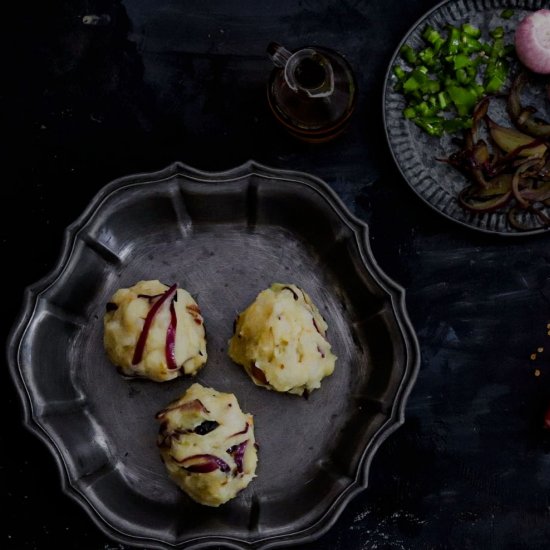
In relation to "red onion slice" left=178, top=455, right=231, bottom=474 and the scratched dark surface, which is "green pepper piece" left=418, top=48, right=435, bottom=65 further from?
"red onion slice" left=178, top=455, right=231, bottom=474

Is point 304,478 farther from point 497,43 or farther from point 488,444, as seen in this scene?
point 497,43

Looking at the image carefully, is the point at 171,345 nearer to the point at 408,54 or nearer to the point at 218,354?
the point at 218,354

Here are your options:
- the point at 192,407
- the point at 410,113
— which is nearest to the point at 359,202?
the point at 410,113

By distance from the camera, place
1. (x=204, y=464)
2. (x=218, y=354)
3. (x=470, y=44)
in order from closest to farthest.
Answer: (x=204, y=464)
(x=218, y=354)
(x=470, y=44)

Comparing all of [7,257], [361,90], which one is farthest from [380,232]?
[7,257]

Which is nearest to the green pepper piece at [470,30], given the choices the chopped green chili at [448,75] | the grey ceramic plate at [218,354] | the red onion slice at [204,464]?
the chopped green chili at [448,75]

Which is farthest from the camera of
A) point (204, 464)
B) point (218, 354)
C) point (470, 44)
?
point (470, 44)

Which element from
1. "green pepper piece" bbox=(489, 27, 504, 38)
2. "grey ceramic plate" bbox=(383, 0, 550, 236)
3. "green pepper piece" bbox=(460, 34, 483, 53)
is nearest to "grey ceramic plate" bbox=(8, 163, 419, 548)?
"grey ceramic plate" bbox=(383, 0, 550, 236)
